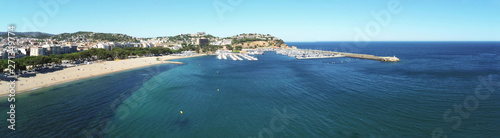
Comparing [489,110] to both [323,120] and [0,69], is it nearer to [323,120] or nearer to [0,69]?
[323,120]

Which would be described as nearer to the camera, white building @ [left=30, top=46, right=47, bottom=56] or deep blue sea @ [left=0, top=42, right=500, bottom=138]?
deep blue sea @ [left=0, top=42, right=500, bottom=138]

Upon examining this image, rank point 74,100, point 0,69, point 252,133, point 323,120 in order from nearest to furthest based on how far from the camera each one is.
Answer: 1. point 252,133
2. point 323,120
3. point 74,100
4. point 0,69

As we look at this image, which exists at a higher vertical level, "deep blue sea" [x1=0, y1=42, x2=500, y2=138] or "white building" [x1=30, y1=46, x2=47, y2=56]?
"white building" [x1=30, y1=46, x2=47, y2=56]

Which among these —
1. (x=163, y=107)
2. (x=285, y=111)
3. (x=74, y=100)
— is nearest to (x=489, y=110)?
(x=285, y=111)

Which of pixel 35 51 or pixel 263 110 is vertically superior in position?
pixel 35 51

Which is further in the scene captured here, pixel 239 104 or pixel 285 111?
pixel 239 104

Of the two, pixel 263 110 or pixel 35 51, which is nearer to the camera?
pixel 263 110

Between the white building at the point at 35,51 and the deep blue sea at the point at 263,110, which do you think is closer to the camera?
the deep blue sea at the point at 263,110

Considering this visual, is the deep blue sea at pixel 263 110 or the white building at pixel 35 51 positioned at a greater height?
the white building at pixel 35 51

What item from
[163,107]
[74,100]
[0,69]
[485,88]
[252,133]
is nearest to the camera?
[252,133]

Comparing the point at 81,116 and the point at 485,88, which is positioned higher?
the point at 485,88
